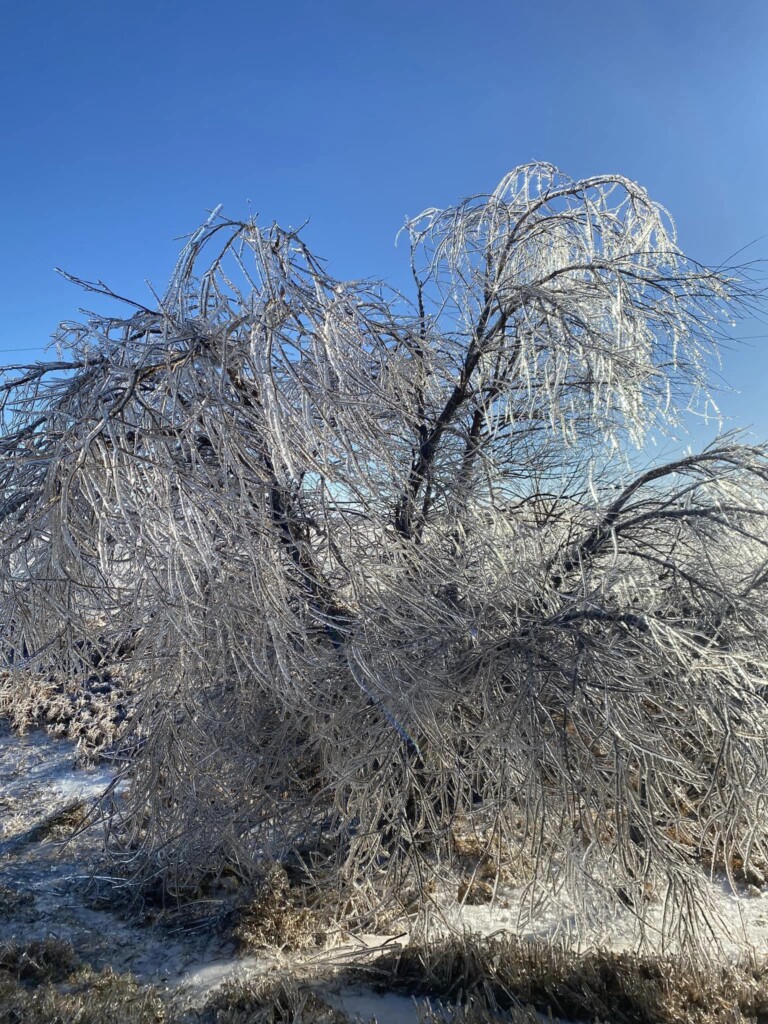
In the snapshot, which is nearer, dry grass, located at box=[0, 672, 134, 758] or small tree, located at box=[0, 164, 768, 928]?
small tree, located at box=[0, 164, 768, 928]

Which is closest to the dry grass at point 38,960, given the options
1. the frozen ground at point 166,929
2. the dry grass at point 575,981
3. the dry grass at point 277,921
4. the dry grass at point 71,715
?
the frozen ground at point 166,929

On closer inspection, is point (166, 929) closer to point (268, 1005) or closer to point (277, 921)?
point (277, 921)

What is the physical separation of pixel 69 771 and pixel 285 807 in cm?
507

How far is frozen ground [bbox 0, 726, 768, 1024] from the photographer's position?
192 inches

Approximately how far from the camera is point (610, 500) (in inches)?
237

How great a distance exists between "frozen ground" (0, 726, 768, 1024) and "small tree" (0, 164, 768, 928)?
481 mm

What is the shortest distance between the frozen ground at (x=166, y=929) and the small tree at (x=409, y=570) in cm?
48

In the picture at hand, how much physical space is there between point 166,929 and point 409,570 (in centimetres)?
358

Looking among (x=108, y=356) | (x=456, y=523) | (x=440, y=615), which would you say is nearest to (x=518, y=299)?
(x=456, y=523)

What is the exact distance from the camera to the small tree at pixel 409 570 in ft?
12.8

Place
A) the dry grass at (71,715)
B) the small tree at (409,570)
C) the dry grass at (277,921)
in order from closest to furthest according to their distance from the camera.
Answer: the small tree at (409,570), the dry grass at (277,921), the dry grass at (71,715)

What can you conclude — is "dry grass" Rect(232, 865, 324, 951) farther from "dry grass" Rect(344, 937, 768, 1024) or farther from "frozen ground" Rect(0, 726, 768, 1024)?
"dry grass" Rect(344, 937, 768, 1024)

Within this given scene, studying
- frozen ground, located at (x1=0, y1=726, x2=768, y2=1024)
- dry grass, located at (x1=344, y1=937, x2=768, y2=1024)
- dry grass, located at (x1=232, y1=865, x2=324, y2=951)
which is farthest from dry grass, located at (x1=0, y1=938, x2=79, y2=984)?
dry grass, located at (x1=344, y1=937, x2=768, y2=1024)

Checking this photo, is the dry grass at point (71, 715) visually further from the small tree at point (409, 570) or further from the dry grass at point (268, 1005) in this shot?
the dry grass at point (268, 1005)
